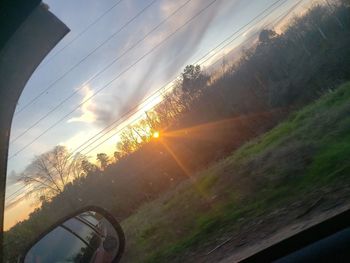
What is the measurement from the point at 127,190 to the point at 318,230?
39.0m

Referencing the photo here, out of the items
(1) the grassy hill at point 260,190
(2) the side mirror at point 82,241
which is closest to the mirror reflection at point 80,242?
(2) the side mirror at point 82,241

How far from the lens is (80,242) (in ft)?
11.1

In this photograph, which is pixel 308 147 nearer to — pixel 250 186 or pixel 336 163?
pixel 250 186

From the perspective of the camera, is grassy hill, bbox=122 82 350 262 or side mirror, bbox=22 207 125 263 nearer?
side mirror, bbox=22 207 125 263

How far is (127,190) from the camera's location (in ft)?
133

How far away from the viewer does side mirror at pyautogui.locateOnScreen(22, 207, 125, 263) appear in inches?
121

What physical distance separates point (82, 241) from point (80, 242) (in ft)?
0.07

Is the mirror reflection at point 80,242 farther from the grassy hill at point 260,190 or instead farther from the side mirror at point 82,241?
the grassy hill at point 260,190

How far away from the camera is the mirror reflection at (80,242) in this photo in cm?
306

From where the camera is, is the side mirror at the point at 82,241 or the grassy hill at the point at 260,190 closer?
the side mirror at the point at 82,241

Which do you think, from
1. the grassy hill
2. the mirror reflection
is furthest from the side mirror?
the grassy hill

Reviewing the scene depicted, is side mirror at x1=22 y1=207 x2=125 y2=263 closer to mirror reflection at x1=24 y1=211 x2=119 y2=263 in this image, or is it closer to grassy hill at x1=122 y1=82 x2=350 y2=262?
mirror reflection at x1=24 y1=211 x2=119 y2=263

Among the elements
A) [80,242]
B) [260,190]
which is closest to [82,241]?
[80,242]

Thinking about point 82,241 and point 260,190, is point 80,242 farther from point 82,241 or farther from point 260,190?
point 260,190
